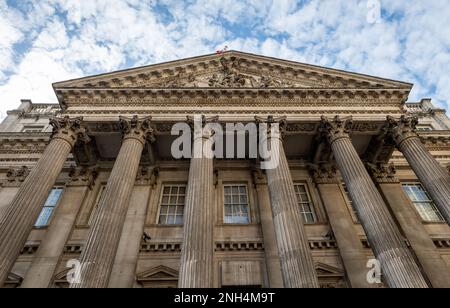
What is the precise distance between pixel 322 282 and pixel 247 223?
4046 millimetres

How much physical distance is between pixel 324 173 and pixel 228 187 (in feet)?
17.5

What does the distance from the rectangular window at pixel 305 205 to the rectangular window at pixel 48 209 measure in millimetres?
12602

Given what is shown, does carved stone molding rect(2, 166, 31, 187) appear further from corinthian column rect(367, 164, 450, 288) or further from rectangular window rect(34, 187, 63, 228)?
corinthian column rect(367, 164, 450, 288)

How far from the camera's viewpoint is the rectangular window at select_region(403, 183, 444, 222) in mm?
14905

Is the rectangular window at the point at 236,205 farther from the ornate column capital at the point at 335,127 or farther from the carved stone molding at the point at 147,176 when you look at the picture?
the ornate column capital at the point at 335,127

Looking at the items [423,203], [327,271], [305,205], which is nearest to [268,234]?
[327,271]

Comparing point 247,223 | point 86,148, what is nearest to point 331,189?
point 247,223

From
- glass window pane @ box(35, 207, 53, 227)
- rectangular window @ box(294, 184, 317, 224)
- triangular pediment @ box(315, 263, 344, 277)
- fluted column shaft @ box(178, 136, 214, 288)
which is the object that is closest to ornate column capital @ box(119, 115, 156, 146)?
fluted column shaft @ box(178, 136, 214, 288)

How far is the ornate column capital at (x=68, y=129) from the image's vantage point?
1300cm

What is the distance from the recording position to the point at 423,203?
51.1 feet

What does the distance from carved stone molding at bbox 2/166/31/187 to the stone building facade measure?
7cm

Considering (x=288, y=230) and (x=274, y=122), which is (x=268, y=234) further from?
(x=274, y=122)

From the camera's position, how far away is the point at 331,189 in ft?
50.4
